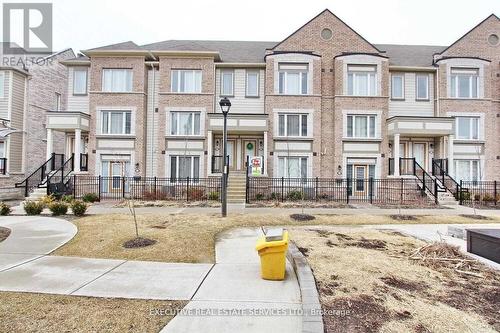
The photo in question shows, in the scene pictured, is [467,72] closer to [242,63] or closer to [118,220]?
[242,63]

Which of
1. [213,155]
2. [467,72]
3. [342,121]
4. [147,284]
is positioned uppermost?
[467,72]

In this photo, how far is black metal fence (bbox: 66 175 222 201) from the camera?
17.6 m

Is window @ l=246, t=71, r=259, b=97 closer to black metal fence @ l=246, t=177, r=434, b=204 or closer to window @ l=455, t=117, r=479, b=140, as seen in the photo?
black metal fence @ l=246, t=177, r=434, b=204

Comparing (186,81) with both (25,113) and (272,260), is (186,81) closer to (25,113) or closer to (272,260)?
(25,113)

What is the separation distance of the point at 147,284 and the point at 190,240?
106 inches

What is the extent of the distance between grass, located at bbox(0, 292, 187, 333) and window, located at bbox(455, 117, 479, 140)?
23537mm

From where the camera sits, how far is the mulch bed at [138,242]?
7.03 meters

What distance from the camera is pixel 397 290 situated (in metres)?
4.69

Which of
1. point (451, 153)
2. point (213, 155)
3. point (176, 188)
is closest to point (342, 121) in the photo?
point (451, 153)

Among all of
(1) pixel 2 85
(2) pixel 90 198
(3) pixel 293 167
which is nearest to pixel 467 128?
(3) pixel 293 167

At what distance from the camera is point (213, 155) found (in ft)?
66.7

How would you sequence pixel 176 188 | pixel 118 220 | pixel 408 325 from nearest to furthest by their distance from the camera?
pixel 408 325 → pixel 118 220 → pixel 176 188

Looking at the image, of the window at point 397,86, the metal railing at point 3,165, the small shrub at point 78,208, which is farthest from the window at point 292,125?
the metal railing at point 3,165

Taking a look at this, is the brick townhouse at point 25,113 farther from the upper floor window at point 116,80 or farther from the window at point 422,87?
the window at point 422,87
